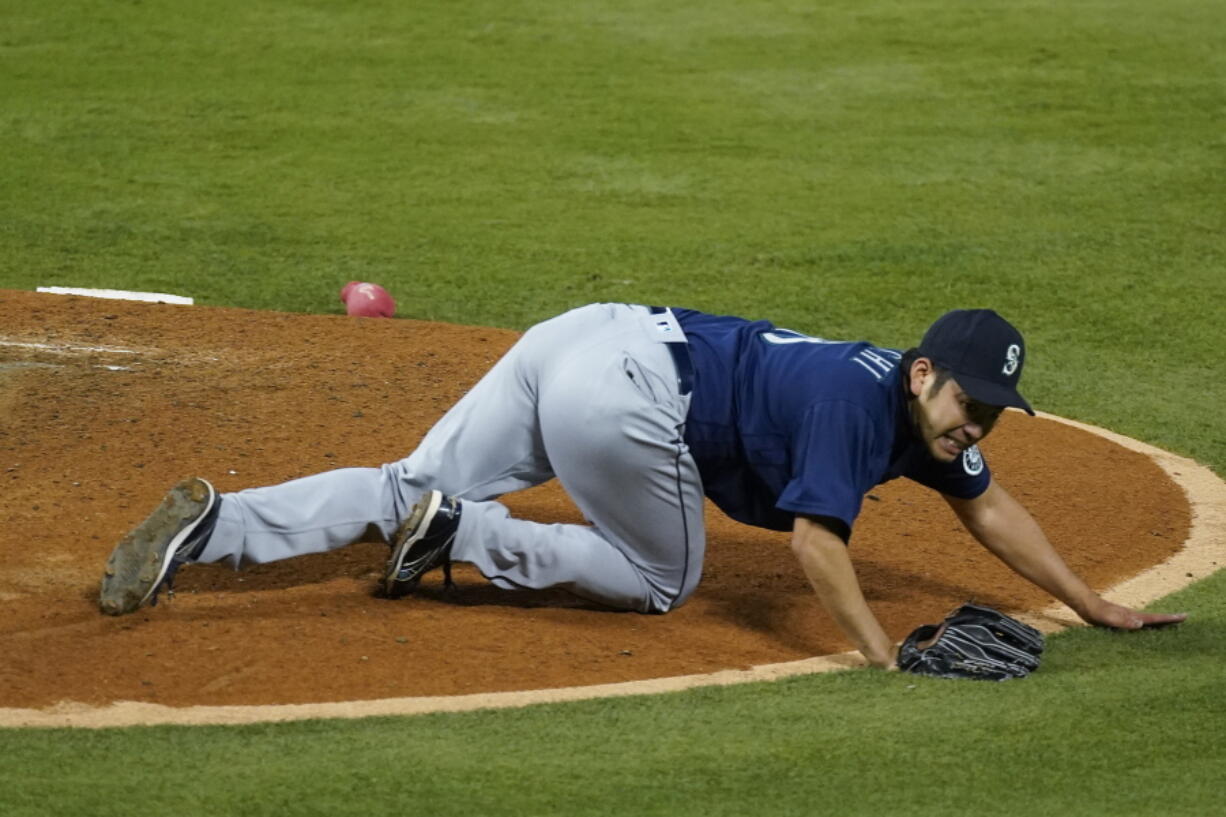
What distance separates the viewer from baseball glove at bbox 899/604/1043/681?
4.14 m

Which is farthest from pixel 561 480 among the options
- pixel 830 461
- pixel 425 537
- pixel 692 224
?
pixel 692 224

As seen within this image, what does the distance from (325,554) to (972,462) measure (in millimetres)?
1847

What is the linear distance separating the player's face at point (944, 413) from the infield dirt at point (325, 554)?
0.67 meters

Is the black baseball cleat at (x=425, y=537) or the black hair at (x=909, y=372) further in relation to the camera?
the black baseball cleat at (x=425, y=537)

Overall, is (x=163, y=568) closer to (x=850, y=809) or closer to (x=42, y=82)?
(x=850, y=809)

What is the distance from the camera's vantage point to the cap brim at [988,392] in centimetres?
397

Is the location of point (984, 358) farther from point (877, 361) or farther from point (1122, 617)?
point (1122, 617)

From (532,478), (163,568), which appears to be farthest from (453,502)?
(163,568)

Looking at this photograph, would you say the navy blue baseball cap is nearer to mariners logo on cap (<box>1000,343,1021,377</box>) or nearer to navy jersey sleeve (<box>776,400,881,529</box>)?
mariners logo on cap (<box>1000,343,1021,377</box>)

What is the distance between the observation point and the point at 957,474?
4.34m

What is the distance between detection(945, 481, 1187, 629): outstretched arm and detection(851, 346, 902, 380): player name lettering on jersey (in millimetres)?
473

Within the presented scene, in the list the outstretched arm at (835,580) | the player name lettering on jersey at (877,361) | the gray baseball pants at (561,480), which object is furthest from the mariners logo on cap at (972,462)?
the gray baseball pants at (561,480)

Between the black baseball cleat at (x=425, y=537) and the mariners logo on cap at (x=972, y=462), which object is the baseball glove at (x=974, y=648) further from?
the black baseball cleat at (x=425, y=537)

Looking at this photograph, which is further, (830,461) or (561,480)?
(561,480)
